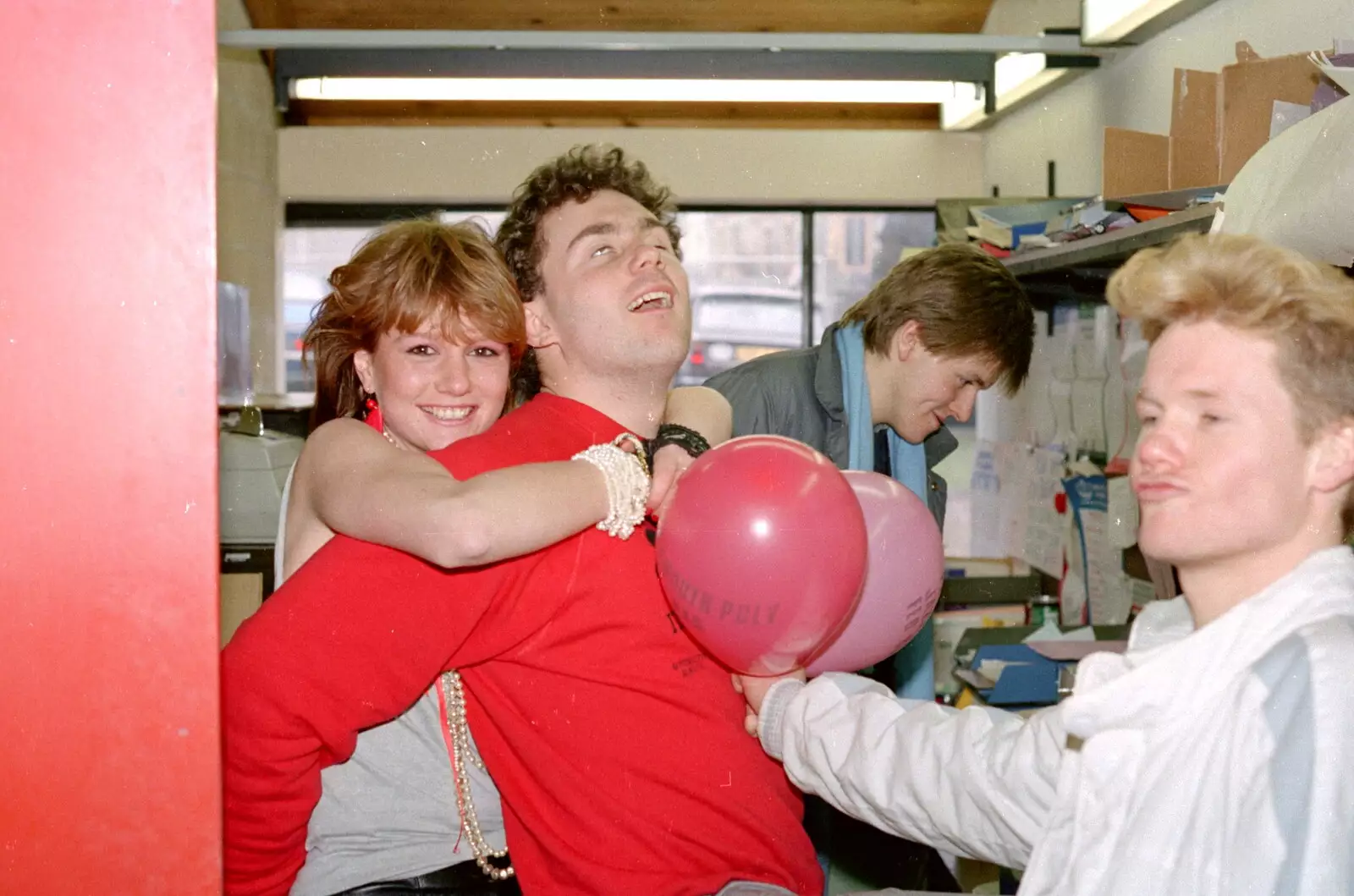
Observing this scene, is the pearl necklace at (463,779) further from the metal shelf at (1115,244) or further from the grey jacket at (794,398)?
the metal shelf at (1115,244)

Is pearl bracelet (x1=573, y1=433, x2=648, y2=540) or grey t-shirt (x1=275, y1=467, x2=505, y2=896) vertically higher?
pearl bracelet (x1=573, y1=433, x2=648, y2=540)

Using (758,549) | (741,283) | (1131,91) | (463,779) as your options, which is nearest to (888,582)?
(758,549)

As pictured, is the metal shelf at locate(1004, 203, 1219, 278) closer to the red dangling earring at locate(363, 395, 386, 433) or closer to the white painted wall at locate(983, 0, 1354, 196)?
the white painted wall at locate(983, 0, 1354, 196)

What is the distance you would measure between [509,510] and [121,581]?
398 millimetres

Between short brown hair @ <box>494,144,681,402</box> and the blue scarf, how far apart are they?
2.82 ft

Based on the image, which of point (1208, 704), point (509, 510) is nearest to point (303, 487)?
point (509, 510)

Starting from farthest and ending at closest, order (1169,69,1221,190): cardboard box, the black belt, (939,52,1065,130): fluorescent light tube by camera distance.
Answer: (939,52,1065,130): fluorescent light tube, (1169,69,1221,190): cardboard box, the black belt

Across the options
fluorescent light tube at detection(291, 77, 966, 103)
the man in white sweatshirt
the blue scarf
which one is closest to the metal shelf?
the blue scarf

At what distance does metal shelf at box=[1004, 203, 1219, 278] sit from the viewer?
6.80 feet

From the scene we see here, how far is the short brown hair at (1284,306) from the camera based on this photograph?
1.12m

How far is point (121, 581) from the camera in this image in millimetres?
1064

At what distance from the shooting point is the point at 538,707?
4.84 ft

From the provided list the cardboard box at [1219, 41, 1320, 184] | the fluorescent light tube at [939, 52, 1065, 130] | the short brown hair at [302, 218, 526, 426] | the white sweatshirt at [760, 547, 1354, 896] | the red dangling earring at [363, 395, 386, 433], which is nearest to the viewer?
the white sweatshirt at [760, 547, 1354, 896]

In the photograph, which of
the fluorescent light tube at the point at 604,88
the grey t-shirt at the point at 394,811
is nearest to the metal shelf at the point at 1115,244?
the fluorescent light tube at the point at 604,88
